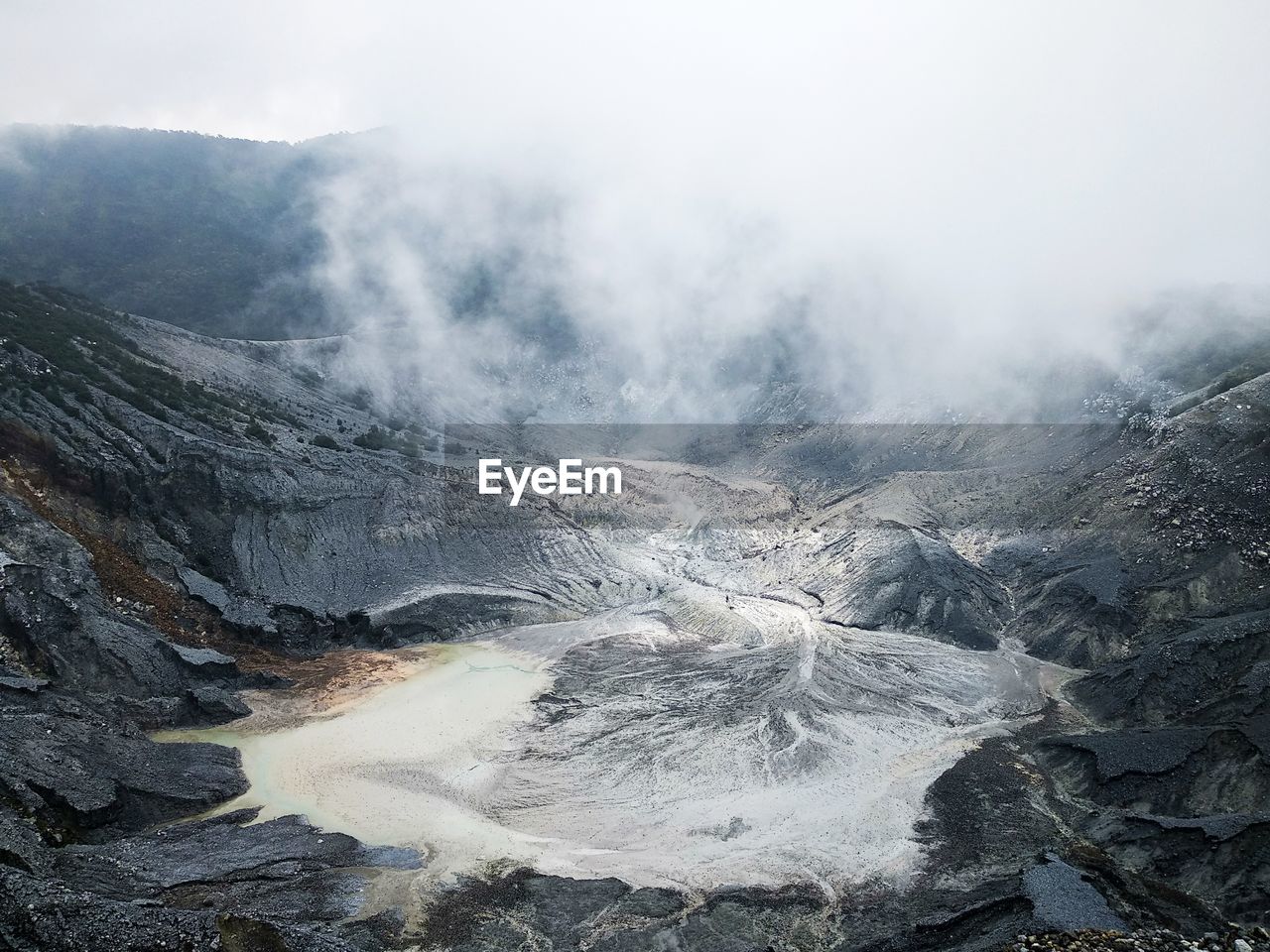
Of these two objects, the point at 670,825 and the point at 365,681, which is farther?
the point at 365,681

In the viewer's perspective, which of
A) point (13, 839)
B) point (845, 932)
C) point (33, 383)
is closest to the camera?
point (13, 839)

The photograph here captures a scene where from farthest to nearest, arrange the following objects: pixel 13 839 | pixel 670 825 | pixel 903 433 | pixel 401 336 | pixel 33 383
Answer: pixel 401 336, pixel 903 433, pixel 33 383, pixel 670 825, pixel 13 839

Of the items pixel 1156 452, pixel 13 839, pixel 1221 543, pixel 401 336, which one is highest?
pixel 401 336

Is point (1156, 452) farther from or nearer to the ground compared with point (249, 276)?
nearer to the ground

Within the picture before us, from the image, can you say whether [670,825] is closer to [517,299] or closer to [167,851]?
[167,851]

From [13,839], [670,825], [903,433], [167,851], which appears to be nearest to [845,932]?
[670,825]

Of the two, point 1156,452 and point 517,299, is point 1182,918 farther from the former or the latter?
point 517,299
